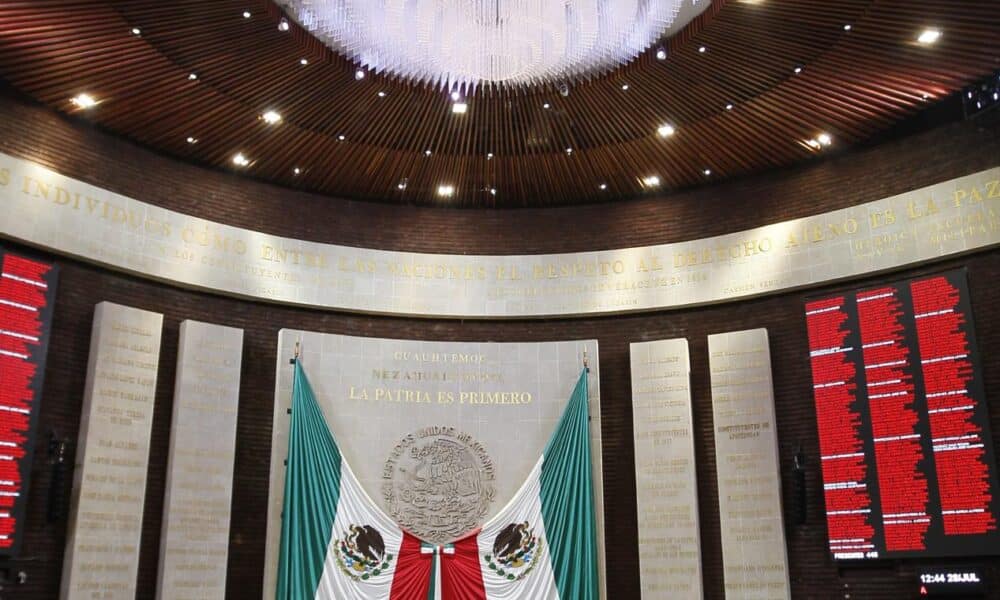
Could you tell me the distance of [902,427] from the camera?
34.8ft

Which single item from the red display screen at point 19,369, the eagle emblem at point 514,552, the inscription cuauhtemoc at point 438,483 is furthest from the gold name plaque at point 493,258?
the eagle emblem at point 514,552

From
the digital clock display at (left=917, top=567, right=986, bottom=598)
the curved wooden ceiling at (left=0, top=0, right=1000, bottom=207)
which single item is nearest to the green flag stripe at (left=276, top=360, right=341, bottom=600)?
the curved wooden ceiling at (left=0, top=0, right=1000, bottom=207)

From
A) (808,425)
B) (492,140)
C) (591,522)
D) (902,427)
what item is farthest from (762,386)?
(492,140)

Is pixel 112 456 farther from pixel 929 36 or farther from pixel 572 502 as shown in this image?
pixel 929 36

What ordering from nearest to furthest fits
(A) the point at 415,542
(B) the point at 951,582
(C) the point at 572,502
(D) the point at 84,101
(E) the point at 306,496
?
(B) the point at 951,582 < (D) the point at 84,101 < (E) the point at 306,496 < (A) the point at 415,542 < (C) the point at 572,502

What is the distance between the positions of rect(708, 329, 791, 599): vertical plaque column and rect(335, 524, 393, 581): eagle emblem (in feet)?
13.8

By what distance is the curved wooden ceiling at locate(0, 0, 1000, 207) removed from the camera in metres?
9.41

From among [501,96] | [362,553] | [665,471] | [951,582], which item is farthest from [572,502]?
[501,96]

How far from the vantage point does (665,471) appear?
38.8 feet

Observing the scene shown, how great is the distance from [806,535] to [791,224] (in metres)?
3.92

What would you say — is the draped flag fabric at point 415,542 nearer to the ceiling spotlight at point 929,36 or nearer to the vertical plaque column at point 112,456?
the vertical plaque column at point 112,456

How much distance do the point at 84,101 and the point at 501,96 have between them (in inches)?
191

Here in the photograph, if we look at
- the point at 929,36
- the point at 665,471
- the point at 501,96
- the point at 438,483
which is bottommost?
the point at 438,483

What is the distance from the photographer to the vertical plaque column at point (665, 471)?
11.4 meters
